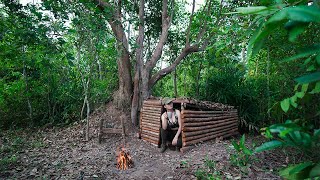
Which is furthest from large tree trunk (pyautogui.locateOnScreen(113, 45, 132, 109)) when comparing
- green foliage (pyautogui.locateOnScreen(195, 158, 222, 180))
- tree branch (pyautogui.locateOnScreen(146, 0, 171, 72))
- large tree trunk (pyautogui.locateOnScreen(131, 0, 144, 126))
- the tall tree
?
green foliage (pyautogui.locateOnScreen(195, 158, 222, 180))

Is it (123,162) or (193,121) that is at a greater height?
(193,121)

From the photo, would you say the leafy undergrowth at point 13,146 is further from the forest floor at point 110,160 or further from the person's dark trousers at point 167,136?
the person's dark trousers at point 167,136

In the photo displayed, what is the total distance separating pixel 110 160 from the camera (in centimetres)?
559

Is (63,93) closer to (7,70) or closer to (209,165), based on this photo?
(7,70)

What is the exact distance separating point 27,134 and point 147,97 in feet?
15.0

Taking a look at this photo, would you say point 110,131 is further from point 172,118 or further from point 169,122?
point 172,118

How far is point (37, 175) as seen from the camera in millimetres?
4484

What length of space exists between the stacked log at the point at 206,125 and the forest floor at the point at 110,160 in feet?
0.96

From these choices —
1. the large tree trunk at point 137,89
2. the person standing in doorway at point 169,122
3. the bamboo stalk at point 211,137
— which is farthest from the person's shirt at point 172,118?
the large tree trunk at point 137,89

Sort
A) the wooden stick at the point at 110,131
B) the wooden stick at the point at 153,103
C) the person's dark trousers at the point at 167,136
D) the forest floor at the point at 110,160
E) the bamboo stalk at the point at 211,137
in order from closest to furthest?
the forest floor at the point at 110,160, the bamboo stalk at the point at 211,137, the person's dark trousers at the point at 167,136, the wooden stick at the point at 153,103, the wooden stick at the point at 110,131

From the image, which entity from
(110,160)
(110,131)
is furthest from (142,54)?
(110,160)

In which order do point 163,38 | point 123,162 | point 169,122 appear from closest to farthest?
point 123,162
point 169,122
point 163,38

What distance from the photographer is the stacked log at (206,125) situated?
609cm

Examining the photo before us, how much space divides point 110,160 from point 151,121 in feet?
6.03
